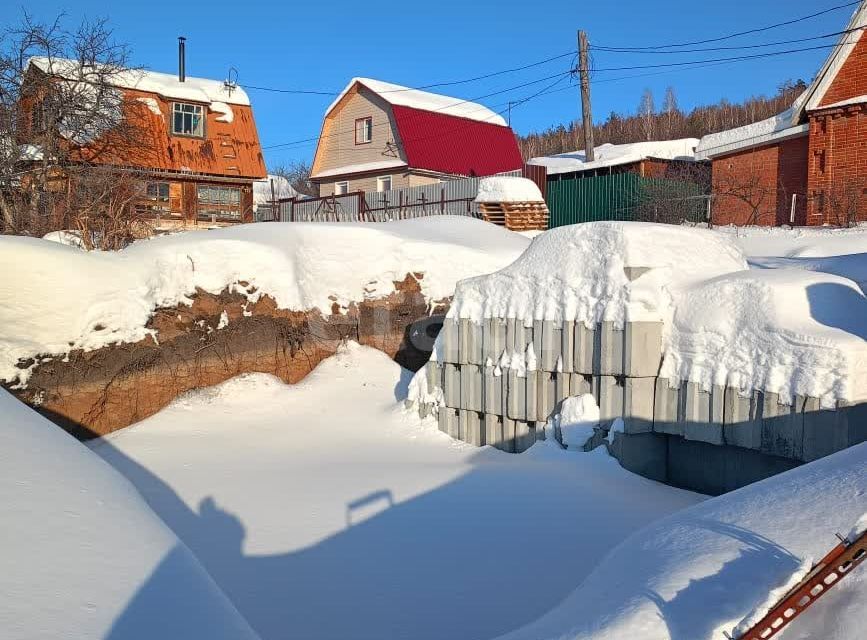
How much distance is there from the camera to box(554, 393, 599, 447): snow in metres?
7.50

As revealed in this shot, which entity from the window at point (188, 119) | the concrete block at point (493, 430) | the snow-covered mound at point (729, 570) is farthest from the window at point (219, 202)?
the snow-covered mound at point (729, 570)

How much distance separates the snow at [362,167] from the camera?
91.8 ft

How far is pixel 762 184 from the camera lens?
18.4 m

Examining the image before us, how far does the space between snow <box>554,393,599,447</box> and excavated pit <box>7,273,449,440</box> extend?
5320mm

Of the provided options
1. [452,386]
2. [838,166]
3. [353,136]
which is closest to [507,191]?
[838,166]

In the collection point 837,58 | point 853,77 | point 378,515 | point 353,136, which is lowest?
point 378,515

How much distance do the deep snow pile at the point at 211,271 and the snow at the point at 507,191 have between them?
6.80 ft

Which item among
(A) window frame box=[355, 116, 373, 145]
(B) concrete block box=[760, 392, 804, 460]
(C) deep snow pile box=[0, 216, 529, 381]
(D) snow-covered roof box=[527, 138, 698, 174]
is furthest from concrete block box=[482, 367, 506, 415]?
(A) window frame box=[355, 116, 373, 145]

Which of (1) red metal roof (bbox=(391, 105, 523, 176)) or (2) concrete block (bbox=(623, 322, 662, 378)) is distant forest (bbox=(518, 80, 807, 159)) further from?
(2) concrete block (bbox=(623, 322, 662, 378))

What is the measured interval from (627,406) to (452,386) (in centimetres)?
281

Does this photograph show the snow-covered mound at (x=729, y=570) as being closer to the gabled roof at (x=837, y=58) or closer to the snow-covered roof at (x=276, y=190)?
the gabled roof at (x=837, y=58)

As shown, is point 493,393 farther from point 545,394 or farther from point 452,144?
point 452,144

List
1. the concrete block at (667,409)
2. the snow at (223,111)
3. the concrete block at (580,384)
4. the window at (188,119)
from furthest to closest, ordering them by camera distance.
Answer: the snow at (223,111)
the window at (188,119)
the concrete block at (580,384)
the concrete block at (667,409)

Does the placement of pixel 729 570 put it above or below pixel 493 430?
above
